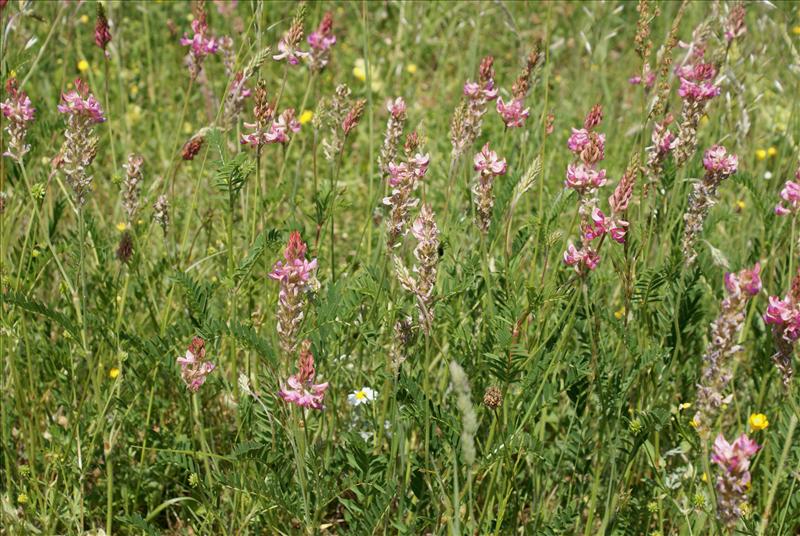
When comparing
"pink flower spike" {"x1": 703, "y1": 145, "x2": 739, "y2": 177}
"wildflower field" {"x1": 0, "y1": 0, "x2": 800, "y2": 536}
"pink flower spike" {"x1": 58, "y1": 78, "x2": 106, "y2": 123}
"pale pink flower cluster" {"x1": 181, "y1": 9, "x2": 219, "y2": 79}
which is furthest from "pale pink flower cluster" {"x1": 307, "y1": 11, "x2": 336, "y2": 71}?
"pink flower spike" {"x1": 703, "y1": 145, "x2": 739, "y2": 177}

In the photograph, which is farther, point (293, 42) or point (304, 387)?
point (293, 42)

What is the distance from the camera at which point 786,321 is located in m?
1.71

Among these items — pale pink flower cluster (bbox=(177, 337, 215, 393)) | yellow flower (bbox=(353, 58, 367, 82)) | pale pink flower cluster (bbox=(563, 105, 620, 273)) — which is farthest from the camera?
yellow flower (bbox=(353, 58, 367, 82))

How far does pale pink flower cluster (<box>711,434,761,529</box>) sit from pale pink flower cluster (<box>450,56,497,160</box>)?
3.09 ft

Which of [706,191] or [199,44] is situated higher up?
[199,44]

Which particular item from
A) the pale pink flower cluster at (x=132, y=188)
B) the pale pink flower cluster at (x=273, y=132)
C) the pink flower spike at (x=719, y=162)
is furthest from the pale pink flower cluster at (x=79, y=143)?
the pink flower spike at (x=719, y=162)

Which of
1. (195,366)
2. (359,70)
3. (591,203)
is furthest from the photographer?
(359,70)

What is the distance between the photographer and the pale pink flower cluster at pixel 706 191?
1.98 meters

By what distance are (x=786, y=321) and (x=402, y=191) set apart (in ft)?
2.39

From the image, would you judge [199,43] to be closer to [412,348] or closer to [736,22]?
[412,348]

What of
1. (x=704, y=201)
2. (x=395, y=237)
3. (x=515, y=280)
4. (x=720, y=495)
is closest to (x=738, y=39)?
(x=704, y=201)

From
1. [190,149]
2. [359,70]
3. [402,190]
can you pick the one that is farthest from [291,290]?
[359,70]

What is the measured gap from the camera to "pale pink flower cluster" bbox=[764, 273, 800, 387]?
1.69m

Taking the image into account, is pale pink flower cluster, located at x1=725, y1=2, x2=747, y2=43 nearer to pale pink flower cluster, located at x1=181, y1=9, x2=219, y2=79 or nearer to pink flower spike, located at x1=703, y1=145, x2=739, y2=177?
pink flower spike, located at x1=703, y1=145, x2=739, y2=177
